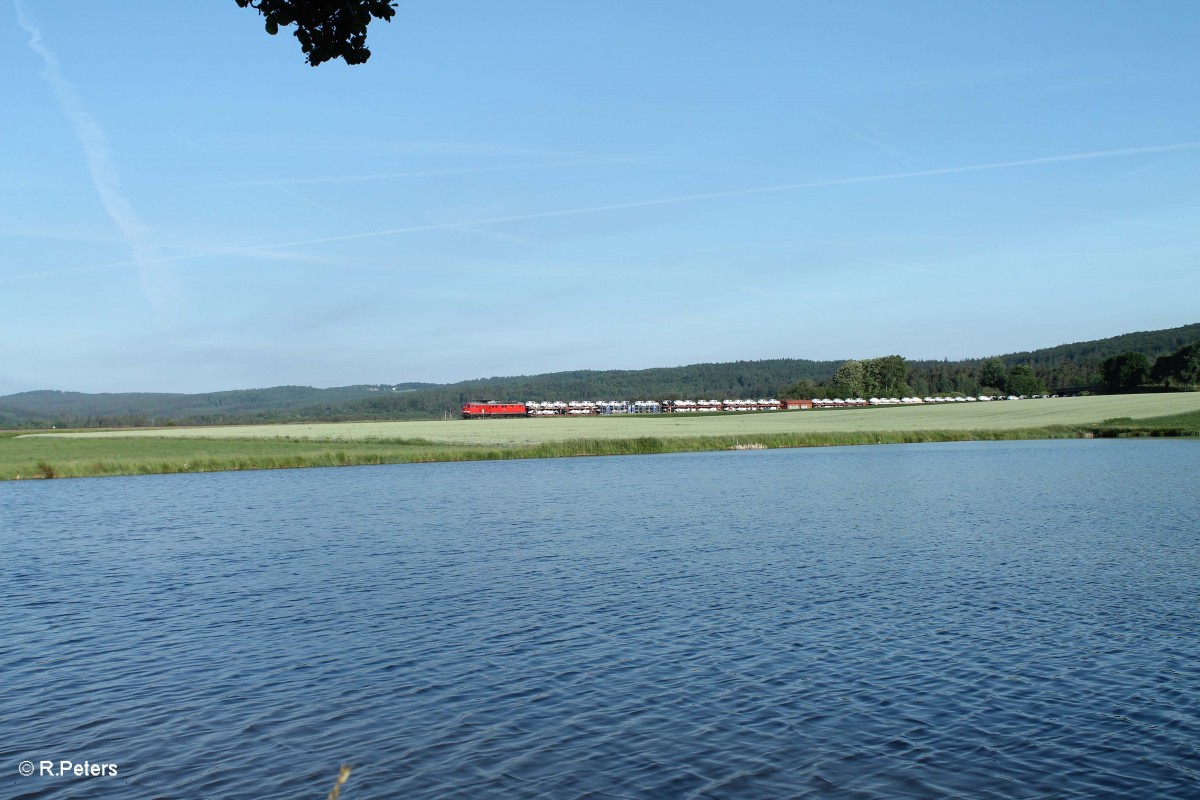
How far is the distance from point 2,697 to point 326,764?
6086 mm

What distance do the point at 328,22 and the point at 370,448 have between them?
75.5m

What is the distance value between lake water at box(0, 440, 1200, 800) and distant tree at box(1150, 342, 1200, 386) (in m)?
145

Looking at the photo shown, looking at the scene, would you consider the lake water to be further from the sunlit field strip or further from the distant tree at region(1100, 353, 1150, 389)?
the distant tree at region(1100, 353, 1150, 389)

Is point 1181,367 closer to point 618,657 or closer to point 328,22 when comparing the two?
point 618,657

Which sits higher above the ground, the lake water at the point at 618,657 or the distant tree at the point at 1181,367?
the distant tree at the point at 1181,367

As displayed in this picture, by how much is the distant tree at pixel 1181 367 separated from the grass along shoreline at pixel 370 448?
8241 cm

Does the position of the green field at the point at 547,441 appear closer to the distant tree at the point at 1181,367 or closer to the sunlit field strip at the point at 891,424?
the sunlit field strip at the point at 891,424

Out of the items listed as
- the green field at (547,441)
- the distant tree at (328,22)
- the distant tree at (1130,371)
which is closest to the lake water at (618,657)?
the distant tree at (328,22)

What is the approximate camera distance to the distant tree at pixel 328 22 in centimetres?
829

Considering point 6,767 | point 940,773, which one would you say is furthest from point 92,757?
point 940,773

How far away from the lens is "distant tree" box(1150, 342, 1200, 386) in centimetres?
15750

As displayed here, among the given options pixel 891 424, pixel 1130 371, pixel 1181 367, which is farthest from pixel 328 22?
pixel 1130 371

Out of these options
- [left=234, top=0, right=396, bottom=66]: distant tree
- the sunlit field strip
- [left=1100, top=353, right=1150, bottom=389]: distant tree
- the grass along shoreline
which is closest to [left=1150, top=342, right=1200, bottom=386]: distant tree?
[left=1100, top=353, right=1150, bottom=389]: distant tree

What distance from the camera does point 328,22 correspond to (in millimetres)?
8469
